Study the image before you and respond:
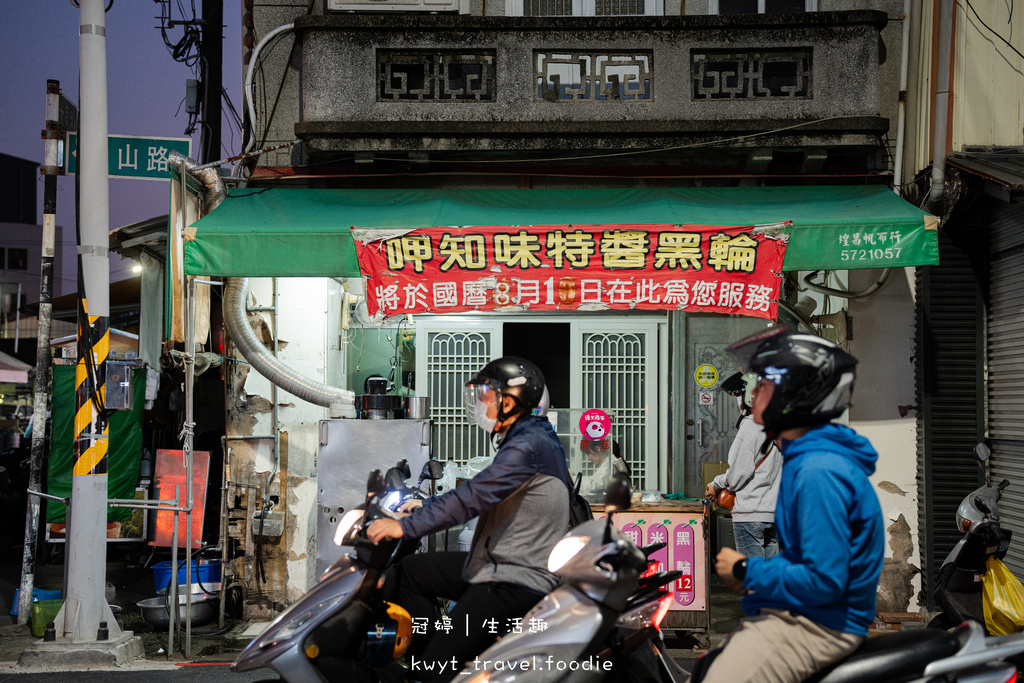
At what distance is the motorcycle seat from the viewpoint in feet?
9.59

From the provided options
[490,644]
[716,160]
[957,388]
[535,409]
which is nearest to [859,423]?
[957,388]

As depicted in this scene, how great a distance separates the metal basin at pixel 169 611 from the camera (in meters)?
7.57

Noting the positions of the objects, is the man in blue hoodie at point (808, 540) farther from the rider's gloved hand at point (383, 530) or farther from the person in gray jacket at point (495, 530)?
the rider's gloved hand at point (383, 530)

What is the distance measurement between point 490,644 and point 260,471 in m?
4.98

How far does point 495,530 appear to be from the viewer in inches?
164

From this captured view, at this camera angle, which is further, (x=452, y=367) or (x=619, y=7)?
(x=452, y=367)

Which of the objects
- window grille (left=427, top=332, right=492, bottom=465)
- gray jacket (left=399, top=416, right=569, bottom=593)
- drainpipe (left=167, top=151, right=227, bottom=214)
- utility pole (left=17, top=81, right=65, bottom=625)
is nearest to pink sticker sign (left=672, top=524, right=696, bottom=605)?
window grille (left=427, top=332, right=492, bottom=465)

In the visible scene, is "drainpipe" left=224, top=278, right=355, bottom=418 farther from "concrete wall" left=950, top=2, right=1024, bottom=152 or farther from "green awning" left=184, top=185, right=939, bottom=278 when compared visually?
"concrete wall" left=950, top=2, right=1024, bottom=152

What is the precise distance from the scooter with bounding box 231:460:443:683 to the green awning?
349cm

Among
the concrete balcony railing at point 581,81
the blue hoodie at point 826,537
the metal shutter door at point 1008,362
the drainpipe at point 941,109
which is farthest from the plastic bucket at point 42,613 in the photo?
the drainpipe at point 941,109

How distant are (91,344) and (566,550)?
199 inches

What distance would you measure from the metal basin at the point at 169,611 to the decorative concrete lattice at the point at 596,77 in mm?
5893

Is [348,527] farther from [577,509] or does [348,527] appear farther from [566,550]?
[577,509]

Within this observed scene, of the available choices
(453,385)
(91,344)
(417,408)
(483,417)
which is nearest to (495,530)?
(483,417)
